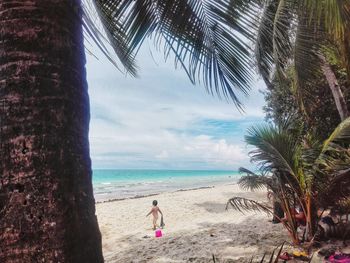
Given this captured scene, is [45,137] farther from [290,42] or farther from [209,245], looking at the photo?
[209,245]

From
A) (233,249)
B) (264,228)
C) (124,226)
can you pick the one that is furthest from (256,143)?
(124,226)

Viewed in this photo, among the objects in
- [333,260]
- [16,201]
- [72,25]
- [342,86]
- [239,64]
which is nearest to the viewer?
[16,201]

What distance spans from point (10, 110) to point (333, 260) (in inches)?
174

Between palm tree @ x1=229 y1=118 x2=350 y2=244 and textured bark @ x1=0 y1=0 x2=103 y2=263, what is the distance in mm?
4483

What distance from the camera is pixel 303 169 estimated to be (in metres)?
5.38

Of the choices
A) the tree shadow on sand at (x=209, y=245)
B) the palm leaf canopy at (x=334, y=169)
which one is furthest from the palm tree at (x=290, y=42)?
the tree shadow on sand at (x=209, y=245)

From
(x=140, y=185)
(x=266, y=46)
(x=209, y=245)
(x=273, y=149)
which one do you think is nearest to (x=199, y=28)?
(x=266, y=46)

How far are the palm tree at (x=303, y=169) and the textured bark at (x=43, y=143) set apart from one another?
14.7 ft

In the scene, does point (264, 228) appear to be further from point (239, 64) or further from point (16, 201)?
point (16, 201)

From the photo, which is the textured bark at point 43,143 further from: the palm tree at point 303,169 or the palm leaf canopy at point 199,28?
the palm tree at point 303,169

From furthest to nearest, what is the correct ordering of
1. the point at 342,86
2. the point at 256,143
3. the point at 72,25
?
the point at 342,86 < the point at 256,143 < the point at 72,25

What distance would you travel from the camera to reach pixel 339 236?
17.6ft

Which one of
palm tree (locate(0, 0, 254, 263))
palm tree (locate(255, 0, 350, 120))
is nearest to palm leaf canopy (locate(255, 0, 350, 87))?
palm tree (locate(255, 0, 350, 120))

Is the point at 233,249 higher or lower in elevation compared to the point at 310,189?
lower
